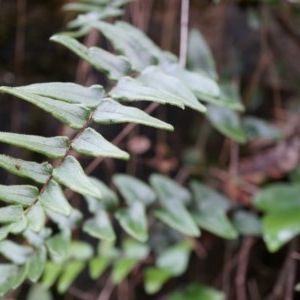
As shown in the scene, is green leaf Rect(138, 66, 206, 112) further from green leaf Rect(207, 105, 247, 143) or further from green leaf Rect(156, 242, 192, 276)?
green leaf Rect(156, 242, 192, 276)

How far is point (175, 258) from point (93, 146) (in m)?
0.67

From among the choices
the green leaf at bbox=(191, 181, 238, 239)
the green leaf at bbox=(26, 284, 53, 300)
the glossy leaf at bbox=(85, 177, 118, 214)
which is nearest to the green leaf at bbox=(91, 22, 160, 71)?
the glossy leaf at bbox=(85, 177, 118, 214)

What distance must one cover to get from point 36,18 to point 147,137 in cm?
47

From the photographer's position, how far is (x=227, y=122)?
1203 mm

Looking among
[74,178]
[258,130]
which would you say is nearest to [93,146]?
[74,178]

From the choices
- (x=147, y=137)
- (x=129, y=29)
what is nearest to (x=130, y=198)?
(x=129, y=29)

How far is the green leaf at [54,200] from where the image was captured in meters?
0.56

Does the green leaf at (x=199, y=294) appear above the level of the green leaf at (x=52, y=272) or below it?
below

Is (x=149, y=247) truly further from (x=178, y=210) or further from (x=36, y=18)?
(x=36, y=18)

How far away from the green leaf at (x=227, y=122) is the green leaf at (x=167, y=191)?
0.54 ft

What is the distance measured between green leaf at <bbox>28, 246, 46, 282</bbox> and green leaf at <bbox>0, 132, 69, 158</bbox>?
228mm

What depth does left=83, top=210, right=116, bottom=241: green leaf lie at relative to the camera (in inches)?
34.5

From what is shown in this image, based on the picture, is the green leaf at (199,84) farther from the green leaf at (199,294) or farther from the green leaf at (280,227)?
the green leaf at (199,294)

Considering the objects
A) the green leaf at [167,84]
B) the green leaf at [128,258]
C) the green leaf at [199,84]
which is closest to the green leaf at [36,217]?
the green leaf at [167,84]
